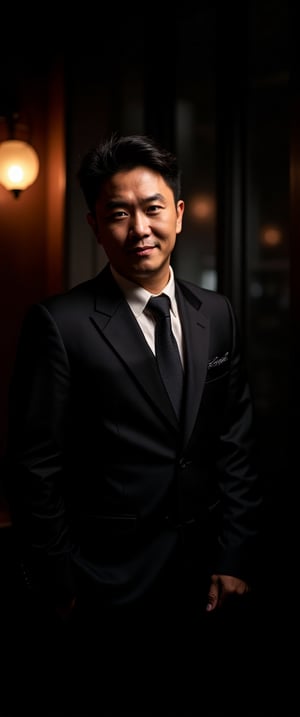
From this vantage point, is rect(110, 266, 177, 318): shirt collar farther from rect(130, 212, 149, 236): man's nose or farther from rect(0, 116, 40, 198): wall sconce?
rect(0, 116, 40, 198): wall sconce

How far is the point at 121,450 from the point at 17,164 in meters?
2.24

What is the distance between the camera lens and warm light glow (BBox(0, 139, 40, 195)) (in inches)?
136

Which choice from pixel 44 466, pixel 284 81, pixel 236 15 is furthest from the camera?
pixel 284 81

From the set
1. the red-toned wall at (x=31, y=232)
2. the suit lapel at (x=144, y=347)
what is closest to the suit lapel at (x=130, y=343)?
the suit lapel at (x=144, y=347)

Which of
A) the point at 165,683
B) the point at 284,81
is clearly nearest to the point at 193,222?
the point at 284,81

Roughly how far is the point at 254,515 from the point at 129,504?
49 cm

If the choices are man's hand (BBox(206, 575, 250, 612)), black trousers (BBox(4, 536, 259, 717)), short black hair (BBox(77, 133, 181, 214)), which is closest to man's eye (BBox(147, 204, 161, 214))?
short black hair (BBox(77, 133, 181, 214))

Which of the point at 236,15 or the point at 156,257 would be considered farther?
→ the point at 236,15

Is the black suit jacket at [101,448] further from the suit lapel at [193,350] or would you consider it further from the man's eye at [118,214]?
the man's eye at [118,214]

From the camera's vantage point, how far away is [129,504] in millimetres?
1792

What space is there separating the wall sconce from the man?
5.75 feet

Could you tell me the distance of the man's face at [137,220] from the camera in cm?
178

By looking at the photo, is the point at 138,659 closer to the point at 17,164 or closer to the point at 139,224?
the point at 139,224

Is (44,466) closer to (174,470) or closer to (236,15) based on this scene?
(174,470)
